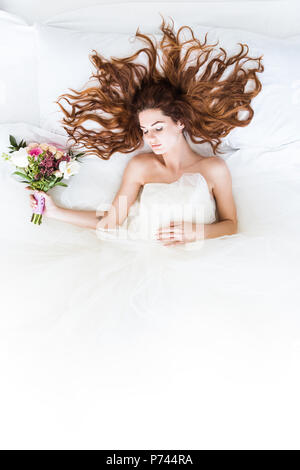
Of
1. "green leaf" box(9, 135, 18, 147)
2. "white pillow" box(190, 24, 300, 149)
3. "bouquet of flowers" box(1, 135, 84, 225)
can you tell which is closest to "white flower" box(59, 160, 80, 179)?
"bouquet of flowers" box(1, 135, 84, 225)

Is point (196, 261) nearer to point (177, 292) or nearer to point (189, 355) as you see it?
point (177, 292)

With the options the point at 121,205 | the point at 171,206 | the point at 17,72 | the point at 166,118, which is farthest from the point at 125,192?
the point at 17,72

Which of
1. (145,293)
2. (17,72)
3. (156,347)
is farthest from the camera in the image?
(17,72)

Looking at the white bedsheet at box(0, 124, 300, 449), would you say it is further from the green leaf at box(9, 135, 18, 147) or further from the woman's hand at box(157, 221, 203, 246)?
the green leaf at box(9, 135, 18, 147)

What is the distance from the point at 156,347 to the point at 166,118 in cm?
86

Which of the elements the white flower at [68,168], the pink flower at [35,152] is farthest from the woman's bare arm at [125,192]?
the pink flower at [35,152]

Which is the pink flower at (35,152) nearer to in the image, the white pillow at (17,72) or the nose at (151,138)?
the white pillow at (17,72)

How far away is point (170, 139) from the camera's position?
1.51 meters

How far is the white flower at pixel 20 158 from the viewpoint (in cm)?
145

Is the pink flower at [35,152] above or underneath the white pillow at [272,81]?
underneath

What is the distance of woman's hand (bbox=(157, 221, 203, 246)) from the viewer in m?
1.45

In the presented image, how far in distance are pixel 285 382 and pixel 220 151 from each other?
0.92 metres

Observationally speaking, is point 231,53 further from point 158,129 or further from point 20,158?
point 20,158

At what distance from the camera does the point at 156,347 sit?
1135mm
